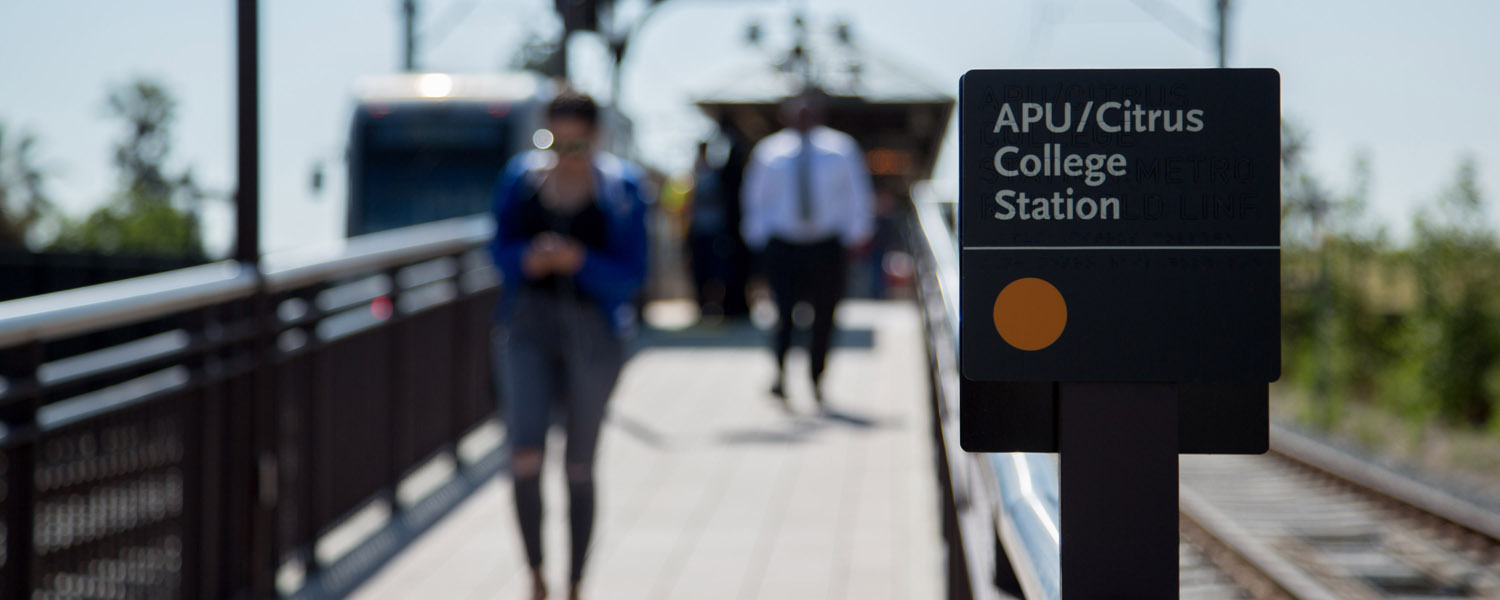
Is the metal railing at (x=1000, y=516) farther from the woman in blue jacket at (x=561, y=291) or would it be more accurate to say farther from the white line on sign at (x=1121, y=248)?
the woman in blue jacket at (x=561, y=291)

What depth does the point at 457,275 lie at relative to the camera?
22.9 feet

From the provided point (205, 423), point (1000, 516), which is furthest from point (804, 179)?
point (1000, 516)

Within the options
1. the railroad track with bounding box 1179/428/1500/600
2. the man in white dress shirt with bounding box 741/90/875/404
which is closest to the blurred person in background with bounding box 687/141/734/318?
the man in white dress shirt with bounding box 741/90/875/404

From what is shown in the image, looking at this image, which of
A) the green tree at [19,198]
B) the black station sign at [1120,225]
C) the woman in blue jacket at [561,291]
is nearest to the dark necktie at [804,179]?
the woman in blue jacket at [561,291]

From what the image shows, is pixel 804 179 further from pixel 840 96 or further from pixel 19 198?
pixel 19 198

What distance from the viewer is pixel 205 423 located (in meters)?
4.09

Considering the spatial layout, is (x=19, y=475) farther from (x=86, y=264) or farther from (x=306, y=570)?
(x=86, y=264)

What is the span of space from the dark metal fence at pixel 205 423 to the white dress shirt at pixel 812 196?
87.9 inches

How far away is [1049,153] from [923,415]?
7.20 meters

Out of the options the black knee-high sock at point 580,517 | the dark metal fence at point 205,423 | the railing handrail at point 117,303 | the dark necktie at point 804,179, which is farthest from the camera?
the dark necktie at point 804,179

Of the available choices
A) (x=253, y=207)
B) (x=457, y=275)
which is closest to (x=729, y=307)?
(x=457, y=275)

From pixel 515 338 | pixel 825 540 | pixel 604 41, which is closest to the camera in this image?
pixel 515 338

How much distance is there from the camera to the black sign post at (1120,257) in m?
1.19

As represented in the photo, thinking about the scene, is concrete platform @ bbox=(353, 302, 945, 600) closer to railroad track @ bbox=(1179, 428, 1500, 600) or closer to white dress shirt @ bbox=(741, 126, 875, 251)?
white dress shirt @ bbox=(741, 126, 875, 251)
